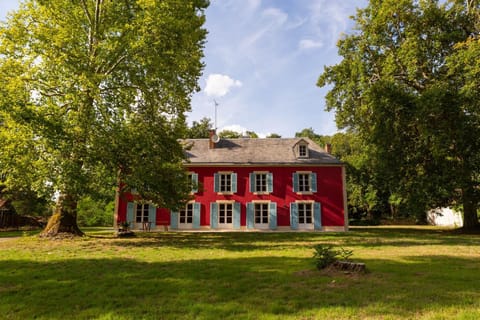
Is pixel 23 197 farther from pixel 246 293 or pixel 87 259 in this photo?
pixel 246 293

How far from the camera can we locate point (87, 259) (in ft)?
29.0

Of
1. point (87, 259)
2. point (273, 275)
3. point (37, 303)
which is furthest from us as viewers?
point (87, 259)

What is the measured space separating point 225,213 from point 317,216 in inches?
278

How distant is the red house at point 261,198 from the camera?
23562 millimetres

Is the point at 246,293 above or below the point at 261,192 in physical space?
below

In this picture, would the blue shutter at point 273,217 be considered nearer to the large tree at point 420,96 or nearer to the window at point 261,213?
the window at point 261,213

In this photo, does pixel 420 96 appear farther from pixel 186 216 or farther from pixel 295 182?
pixel 186 216

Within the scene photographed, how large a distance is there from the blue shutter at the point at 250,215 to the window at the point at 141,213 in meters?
7.97

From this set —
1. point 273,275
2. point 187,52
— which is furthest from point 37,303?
point 187,52

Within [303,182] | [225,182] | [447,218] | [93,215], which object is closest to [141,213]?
[225,182]

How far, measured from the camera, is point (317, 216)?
2338 centimetres

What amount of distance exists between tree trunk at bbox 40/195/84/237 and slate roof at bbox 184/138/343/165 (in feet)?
32.3

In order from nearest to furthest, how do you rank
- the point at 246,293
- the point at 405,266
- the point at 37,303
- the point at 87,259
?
the point at 37,303 → the point at 246,293 → the point at 405,266 → the point at 87,259

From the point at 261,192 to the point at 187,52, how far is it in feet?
40.9
